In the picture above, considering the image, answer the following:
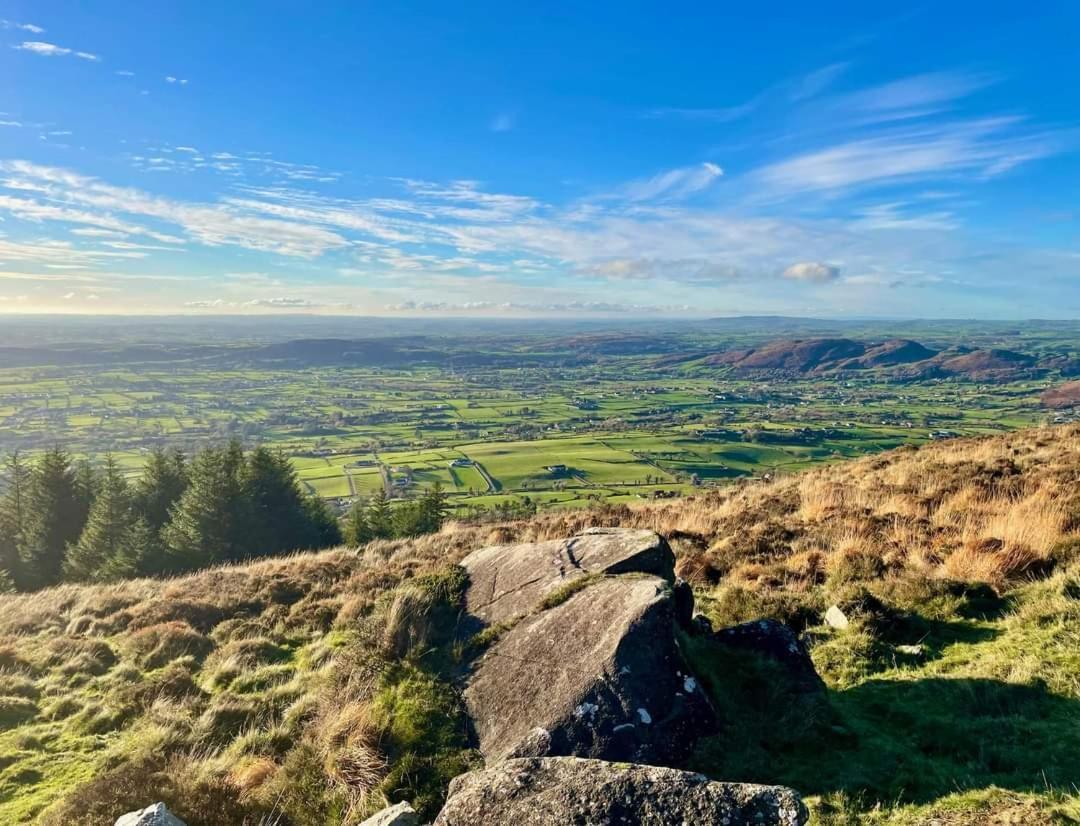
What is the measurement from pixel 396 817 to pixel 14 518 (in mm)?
45573

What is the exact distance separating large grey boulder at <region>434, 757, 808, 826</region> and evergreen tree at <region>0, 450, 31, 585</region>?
1712 inches

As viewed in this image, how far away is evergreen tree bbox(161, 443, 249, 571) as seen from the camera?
3281 centimetres

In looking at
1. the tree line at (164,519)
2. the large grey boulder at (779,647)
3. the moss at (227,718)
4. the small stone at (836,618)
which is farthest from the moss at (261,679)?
the tree line at (164,519)

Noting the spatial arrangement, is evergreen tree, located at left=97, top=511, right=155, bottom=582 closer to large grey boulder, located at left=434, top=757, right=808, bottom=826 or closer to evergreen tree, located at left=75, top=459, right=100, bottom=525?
evergreen tree, located at left=75, top=459, right=100, bottom=525

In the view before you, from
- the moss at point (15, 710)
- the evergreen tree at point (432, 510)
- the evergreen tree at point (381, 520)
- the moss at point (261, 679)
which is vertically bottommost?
the evergreen tree at point (381, 520)

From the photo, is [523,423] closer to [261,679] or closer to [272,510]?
[272,510]

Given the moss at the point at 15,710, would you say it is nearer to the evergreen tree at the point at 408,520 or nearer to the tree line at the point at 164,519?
the tree line at the point at 164,519

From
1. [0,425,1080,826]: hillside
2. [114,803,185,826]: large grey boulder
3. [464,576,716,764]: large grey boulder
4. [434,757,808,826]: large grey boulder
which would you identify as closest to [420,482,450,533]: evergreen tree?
[0,425,1080,826]: hillside

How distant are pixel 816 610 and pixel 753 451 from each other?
231 ft

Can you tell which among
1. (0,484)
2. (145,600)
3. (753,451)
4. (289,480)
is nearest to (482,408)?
(753,451)

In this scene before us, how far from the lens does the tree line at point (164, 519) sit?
32.9 m

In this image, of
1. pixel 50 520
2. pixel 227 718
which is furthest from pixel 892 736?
pixel 50 520

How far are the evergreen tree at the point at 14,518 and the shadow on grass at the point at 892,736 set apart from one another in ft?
146

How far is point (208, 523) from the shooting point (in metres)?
33.4
